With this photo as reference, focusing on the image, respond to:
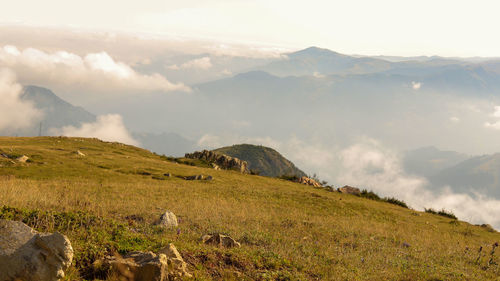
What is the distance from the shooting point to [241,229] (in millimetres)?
16297

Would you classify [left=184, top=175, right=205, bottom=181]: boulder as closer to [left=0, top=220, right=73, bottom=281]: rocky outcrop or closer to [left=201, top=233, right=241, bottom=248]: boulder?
[left=201, top=233, right=241, bottom=248]: boulder

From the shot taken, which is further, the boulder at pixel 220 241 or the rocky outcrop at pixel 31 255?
the boulder at pixel 220 241

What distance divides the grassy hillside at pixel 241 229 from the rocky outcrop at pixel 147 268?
506 mm

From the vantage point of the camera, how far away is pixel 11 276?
6.66m

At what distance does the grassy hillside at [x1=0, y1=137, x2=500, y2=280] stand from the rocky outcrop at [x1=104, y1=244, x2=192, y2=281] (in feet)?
1.66

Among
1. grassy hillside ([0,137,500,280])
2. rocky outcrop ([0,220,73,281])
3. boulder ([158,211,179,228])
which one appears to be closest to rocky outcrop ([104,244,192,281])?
grassy hillside ([0,137,500,280])

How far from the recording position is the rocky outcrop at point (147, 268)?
7719mm

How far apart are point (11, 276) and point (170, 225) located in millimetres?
8529

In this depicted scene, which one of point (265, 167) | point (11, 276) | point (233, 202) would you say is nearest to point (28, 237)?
point (11, 276)

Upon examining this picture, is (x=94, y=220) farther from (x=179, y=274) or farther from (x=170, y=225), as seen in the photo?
(x=179, y=274)

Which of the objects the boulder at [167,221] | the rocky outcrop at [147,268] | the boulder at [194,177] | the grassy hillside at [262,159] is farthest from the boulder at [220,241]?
the grassy hillside at [262,159]

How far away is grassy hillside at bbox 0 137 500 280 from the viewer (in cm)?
1034

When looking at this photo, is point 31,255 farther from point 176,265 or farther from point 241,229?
point 241,229

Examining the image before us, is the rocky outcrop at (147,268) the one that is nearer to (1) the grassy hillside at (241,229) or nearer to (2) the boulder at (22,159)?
(1) the grassy hillside at (241,229)
